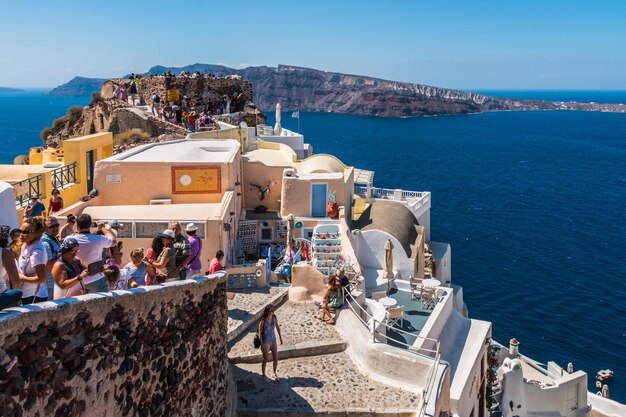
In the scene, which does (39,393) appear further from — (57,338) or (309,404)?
(309,404)

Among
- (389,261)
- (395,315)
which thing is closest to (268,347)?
(395,315)

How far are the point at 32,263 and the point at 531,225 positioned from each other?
161 feet

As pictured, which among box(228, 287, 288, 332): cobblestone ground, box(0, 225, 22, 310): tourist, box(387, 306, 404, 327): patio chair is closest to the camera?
box(0, 225, 22, 310): tourist

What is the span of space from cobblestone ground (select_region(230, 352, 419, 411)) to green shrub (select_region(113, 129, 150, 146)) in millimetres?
21672

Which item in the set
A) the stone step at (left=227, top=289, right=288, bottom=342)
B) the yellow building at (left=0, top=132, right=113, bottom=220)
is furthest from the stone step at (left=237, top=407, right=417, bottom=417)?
the yellow building at (left=0, top=132, right=113, bottom=220)

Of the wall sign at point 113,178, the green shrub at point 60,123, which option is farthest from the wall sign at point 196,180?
the green shrub at point 60,123

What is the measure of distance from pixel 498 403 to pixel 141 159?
47.6 ft

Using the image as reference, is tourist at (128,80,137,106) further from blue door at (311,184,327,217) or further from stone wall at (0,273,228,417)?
stone wall at (0,273,228,417)

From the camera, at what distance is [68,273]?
6328mm

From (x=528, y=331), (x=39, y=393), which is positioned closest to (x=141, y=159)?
(x=39, y=393)

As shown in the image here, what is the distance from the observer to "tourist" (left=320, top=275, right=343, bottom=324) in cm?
1252

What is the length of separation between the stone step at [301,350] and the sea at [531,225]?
19443mm

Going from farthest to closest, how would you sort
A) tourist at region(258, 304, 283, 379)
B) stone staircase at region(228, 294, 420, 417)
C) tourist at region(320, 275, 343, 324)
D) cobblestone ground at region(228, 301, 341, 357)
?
tourist at region(320, 275, 343, 324)
cobblestone ground at region(228, 301, 341, 357)
tourist at region(258, 304, 283, 379)
stone staircase at region(228, 294, 420, 417)

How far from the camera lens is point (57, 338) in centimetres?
510
